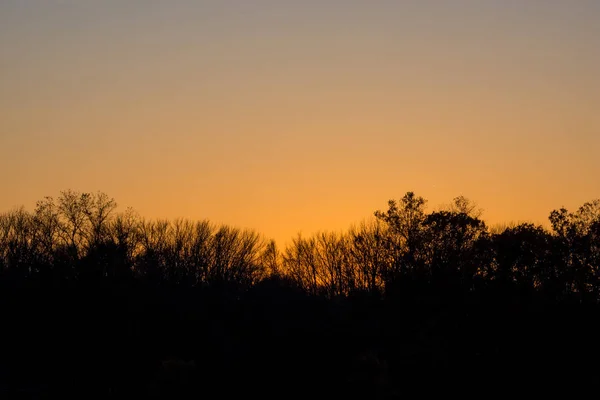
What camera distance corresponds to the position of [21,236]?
261 ft

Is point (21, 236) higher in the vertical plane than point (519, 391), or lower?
higher

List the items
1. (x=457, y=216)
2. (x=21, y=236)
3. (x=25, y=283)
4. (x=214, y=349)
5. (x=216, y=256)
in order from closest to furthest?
(x=214, y=349) < (x=25, y=283) < (x=457, y=216) < (x=21, y=236) < (x=216, y=256)

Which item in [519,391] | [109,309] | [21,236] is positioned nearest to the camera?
[519,391]

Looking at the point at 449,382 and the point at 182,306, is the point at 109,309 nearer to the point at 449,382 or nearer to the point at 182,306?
the point at 182,306

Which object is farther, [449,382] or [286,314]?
[286,314]

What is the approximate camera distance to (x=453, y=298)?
5688 cm

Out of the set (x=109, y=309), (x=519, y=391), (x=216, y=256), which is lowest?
(x=519, y=391)

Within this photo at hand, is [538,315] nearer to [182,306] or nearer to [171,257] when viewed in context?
[182,306]

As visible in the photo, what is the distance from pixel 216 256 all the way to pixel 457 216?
2871 centimetres

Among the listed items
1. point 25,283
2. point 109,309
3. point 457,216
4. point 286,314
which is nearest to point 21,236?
point 25,283

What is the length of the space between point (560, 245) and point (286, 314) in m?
19.9

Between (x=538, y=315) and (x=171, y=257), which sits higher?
(x=171, y=257)

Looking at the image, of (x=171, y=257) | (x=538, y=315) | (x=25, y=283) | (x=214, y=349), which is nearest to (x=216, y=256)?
(x=171, y=257)

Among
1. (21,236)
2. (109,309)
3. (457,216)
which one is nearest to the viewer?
(109,309)
